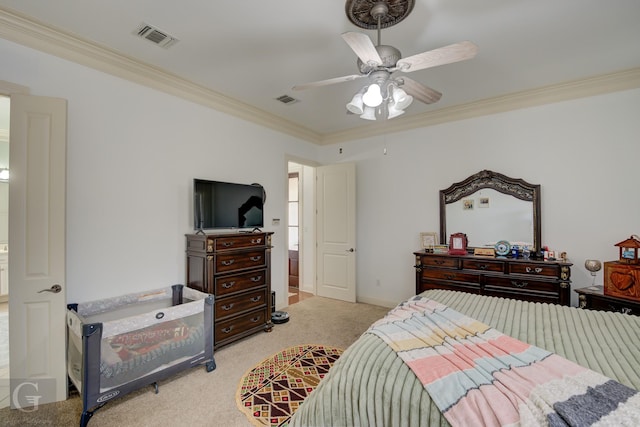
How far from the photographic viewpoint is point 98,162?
252cm

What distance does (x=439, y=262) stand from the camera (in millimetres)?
3475

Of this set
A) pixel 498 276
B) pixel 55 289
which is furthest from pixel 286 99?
pixel 498 276

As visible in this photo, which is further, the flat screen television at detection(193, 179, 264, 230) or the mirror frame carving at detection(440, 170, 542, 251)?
the mirror frame carving at detection(440, 170, 542, 251)

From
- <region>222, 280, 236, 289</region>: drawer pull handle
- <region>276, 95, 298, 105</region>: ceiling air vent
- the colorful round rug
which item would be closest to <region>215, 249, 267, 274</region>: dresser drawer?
<region>222, 280, 236, 289</region>: drawer pull handle

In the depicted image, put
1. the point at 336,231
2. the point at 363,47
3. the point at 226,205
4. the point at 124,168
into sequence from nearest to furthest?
the point at 363,47
the point at 124,168
the point at 226,205
the point at 336,231

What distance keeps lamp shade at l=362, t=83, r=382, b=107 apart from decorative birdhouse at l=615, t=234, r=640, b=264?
2613 millimetres

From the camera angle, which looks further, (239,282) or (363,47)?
(239,282)

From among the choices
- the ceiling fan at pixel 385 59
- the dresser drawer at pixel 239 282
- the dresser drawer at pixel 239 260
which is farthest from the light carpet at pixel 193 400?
the ceiling fan at pixel 385 59

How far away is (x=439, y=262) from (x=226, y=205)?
2658 mm

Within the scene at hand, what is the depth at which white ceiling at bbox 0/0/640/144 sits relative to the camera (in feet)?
6.59

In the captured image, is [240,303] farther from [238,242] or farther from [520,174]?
[520,174]

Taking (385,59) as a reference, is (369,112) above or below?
below

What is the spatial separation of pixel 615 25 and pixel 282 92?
9.78 ft

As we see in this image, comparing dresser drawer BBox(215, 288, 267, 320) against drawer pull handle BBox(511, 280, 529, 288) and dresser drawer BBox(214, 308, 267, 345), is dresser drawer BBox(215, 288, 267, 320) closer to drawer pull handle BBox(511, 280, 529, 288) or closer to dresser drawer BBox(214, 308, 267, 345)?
dresser drawer BBox(214, 308, 267, 345)
